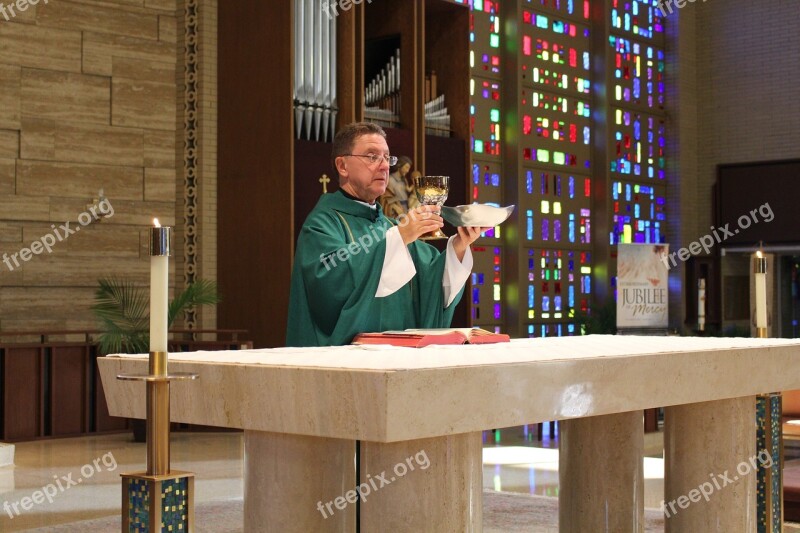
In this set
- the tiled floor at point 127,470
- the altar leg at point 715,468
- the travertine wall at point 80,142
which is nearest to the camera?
the altar leg at point 715,468

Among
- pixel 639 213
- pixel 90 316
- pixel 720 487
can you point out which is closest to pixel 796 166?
pixel 639 213

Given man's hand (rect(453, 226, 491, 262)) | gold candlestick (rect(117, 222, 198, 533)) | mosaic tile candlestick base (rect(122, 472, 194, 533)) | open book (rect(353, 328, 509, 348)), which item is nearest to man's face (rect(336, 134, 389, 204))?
man's hand (rect(453, 226, 491, 262))

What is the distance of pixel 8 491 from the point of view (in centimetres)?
693

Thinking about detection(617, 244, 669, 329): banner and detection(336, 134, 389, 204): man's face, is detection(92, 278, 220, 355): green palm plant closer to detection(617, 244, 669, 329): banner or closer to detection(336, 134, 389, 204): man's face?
detection(617, 244, 669, 329): banner

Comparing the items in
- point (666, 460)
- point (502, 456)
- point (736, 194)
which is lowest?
point (502, 456)

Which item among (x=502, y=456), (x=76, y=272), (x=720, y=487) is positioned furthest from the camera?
(x=76, y=272)

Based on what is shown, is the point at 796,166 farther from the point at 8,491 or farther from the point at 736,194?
the point at 8,491

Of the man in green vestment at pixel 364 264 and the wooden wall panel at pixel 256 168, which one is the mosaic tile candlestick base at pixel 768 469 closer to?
the man in green vestment at pixel 364 264

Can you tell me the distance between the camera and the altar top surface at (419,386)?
2768mm


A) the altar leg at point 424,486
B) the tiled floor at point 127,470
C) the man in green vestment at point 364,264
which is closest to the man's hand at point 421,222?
the man in green vestment at point 364,264

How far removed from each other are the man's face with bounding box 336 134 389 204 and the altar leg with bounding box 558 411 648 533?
1.26 metres

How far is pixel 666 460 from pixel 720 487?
257 millimetres

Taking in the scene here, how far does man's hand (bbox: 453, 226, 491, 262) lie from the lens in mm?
4172

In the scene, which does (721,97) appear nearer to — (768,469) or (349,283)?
(768,469)
